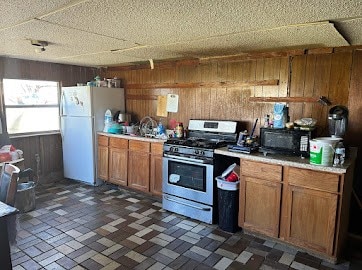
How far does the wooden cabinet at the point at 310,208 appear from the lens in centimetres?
231

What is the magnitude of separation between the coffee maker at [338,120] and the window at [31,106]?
4.05m

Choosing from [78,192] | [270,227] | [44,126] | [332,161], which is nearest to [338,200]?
[332,161]

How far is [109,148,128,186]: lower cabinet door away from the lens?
13.2 ft

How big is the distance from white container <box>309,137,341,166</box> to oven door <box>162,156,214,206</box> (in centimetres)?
107

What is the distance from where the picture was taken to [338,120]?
2.62m

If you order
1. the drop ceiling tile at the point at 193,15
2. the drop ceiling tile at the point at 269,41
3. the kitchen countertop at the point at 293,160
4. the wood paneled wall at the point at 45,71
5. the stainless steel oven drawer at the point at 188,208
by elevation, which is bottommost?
the stainless steel oven drawer at the point at 188,208

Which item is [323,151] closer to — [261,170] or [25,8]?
[261,170]

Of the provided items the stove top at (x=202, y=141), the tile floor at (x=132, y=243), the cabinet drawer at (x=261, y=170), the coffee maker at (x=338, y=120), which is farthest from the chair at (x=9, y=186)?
the coffee maker at (x=338, y=120)

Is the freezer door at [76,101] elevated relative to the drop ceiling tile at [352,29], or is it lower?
lower

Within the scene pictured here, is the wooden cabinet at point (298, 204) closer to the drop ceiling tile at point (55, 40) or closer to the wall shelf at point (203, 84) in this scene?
the wall shelf at point (203, 84)

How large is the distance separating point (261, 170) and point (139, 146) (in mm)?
1802

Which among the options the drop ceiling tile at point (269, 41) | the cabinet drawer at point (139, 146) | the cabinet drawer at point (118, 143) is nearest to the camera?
the drop ceiling tile at point (269, 41)

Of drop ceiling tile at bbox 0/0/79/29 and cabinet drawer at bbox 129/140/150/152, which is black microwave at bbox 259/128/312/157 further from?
drop ceiling tile at bbox 0/0/79/29

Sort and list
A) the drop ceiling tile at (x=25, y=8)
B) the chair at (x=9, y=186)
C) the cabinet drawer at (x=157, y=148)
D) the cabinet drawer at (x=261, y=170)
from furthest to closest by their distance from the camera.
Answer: the cabinet drawer at (x=157, y=148) → the cabinet drawer at (x=261, y=170) → the chair at (x=9, y=186) → the drop ceiling tile at (x=25, y=8)
